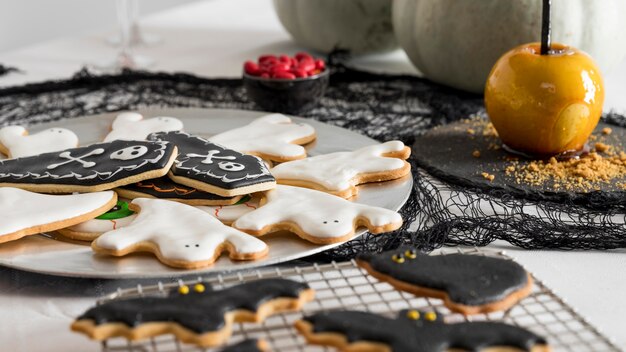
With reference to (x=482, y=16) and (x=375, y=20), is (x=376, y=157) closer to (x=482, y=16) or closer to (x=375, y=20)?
(x=482, y=16)

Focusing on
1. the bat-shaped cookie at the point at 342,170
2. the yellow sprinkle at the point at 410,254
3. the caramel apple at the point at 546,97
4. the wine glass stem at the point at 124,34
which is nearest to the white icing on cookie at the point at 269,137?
the bat-shaped cookie at the point at 342,170

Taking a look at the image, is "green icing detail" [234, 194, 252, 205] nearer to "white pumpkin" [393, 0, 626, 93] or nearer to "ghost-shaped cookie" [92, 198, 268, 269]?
"ghost-shaped cookie" [92, 198, 268, 269]

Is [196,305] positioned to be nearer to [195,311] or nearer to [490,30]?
[195,311]

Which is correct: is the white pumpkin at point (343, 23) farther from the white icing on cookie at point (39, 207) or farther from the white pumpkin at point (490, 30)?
the white icing on cookie at point (39, 207)

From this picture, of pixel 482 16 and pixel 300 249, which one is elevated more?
pixel 482 16

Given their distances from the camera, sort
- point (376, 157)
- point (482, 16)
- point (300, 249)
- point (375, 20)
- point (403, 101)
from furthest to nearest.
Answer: point (375, 20) → point (403, 101) → point (482, 16) → point (376, 157) → point (300, 249)

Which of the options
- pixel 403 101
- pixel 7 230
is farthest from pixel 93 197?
pixel 403 101

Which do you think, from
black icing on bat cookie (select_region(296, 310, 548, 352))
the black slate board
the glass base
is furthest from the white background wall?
black icing on bat cookie (select_region(296, 310, 548, 352))
